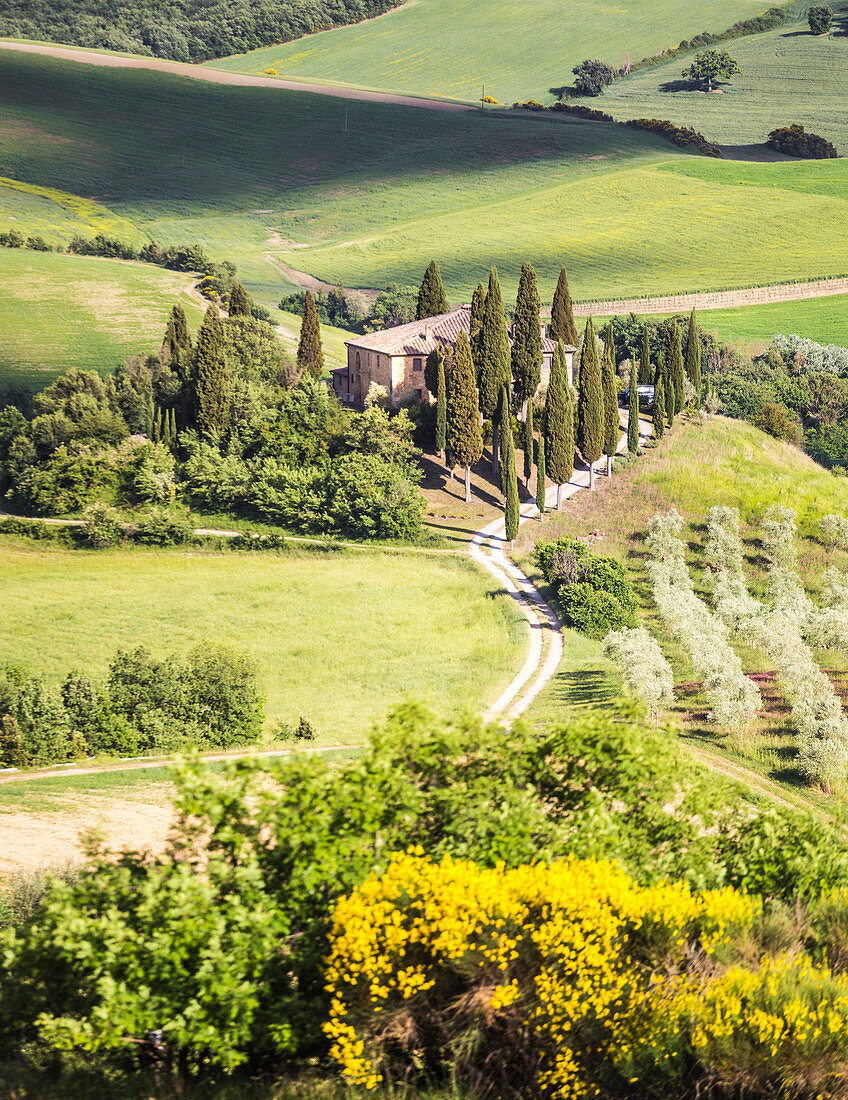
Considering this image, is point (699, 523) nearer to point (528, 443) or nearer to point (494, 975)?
point (528, 443)

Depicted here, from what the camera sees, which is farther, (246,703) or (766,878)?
(246,703)

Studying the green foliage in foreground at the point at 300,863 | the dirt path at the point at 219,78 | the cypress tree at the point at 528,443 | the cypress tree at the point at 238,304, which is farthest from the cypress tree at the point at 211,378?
the dirt path at the point at 219,78

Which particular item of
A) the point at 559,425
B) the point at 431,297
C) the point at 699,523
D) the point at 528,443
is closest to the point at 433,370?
the point at 528,443

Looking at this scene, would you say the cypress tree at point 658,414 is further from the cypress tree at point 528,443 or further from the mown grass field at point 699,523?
the cypress tree at point 528,443

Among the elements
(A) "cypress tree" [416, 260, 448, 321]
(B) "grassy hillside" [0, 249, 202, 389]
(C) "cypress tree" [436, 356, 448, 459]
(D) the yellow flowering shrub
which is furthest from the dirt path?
(D) the yellow flowering shrub

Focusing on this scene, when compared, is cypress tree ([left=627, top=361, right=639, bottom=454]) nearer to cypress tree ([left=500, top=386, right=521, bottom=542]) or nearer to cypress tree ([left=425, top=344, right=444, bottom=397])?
cypress tree ([left=500, top=386, right=521, bottom=542])

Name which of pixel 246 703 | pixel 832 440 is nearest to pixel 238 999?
pixel 246 703

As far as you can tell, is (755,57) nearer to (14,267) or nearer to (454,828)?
(14,267)
